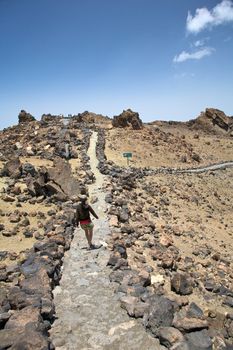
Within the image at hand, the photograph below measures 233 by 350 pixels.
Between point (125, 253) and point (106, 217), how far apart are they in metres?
5.57

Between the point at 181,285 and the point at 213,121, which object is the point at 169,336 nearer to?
the point at 181,285

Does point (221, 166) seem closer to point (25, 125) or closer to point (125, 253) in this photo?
point (25, 125)

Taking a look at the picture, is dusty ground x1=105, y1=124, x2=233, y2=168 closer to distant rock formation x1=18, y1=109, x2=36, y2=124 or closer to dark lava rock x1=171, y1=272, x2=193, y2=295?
distant rock formation x1=18, y1=109, x2=36, y2=124

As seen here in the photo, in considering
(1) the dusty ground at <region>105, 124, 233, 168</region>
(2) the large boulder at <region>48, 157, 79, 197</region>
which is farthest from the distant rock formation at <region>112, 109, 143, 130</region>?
(2) the large boulder at <region>48, 157, 79, 197</region>

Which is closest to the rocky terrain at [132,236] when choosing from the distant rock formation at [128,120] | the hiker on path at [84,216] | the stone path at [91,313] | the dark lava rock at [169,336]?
the dark lava rock at [169,336]

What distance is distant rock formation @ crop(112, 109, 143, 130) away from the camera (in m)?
59.2

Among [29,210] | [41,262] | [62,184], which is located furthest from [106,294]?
[62,184]

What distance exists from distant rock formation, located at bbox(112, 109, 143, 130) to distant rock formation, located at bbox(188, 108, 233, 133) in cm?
3534

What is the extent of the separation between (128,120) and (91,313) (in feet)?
168

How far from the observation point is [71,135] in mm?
50156

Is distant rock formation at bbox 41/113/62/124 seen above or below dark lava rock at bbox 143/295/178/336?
above

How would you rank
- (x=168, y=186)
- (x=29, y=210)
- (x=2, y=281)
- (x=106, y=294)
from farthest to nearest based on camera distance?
(x=168, y=186) → (x=29, y=210) → (x=2, y=281) → (x=106, y=294)

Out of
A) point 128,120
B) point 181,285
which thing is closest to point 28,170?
point 181,285

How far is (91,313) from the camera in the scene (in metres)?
10.3
